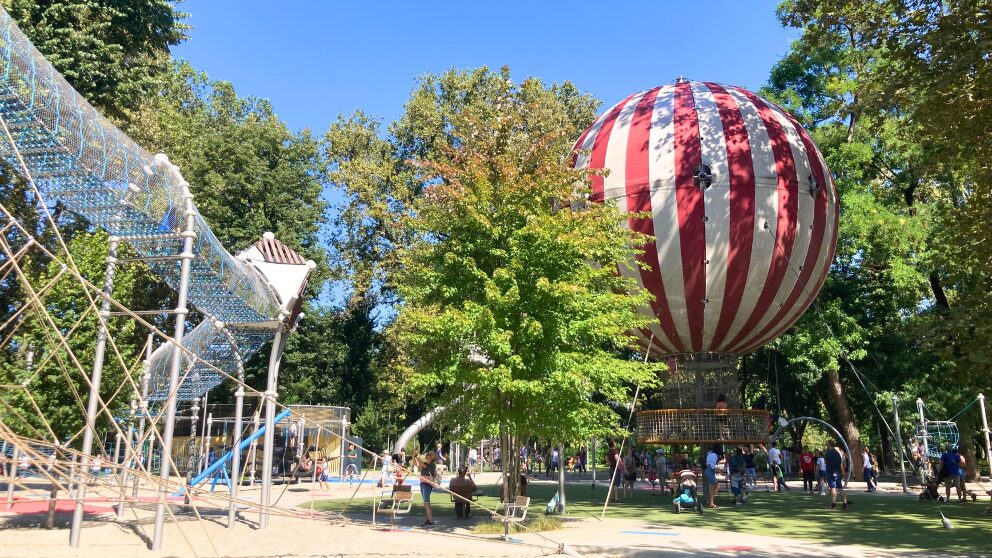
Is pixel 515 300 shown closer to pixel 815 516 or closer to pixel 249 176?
pixel 815 516

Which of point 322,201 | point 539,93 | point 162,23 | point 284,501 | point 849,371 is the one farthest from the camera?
point 322,201

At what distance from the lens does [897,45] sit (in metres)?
14.9

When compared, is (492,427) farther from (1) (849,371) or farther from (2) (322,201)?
(2) (322,201)

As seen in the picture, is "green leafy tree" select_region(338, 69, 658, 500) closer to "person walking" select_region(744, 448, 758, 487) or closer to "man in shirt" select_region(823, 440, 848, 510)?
"man in shirt" select_region(823, 440, 848, 510)

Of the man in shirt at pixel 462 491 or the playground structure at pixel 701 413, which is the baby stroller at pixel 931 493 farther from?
the man in shirt at pixel 462 491

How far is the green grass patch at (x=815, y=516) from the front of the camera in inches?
478

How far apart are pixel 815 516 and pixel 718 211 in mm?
7198

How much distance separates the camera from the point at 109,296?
1134 cm

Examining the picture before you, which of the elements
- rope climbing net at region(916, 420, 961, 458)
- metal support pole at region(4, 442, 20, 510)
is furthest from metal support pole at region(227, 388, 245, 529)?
rope climbing net at region(916, 420, 961, 458)

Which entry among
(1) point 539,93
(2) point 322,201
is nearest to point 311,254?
(2) point 322,201

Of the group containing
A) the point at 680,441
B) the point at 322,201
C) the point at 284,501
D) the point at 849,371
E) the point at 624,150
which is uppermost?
the point at 322,201

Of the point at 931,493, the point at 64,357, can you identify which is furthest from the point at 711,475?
the point at 64,357

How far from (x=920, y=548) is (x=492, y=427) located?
702 centimetres

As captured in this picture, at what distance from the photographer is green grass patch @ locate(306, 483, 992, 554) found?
1215 cm
